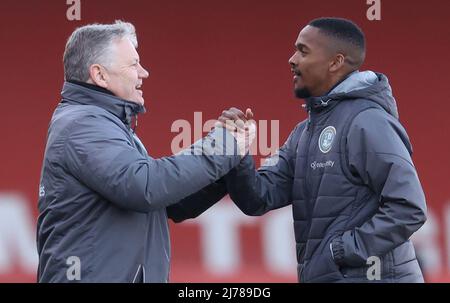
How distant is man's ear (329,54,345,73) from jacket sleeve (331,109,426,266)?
301 millimetres

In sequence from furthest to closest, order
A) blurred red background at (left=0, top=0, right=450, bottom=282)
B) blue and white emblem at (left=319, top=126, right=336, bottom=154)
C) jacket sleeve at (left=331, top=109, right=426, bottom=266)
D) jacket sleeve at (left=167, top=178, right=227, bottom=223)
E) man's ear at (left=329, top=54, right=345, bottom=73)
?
1. blurred red background at (left=0, top=0, right=450, bottom=282)
2. jacket sleeve at (left=167, top=178, right=227, bottom=223)
3. man's ear at (left=329, top=54, right=345, bottom=73)
4. blue and white emblem at (left=319, top=126, right=336, bottom=154)
5. jacket sleeve at (left=331, top=109, right=426, bottom=266)

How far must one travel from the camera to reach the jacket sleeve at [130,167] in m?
3.16

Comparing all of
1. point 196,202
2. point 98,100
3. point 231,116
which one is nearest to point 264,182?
point 196,202

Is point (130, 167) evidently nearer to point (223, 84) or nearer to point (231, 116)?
point (231, 116)

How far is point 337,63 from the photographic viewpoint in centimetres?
365

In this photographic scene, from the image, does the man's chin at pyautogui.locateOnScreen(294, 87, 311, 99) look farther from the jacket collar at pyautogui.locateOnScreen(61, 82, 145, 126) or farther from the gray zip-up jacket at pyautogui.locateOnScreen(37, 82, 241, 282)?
the jacket collar at pyautogui.locateOnScreen(61, 82, 145, 126)

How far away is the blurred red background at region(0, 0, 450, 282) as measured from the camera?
232 inches

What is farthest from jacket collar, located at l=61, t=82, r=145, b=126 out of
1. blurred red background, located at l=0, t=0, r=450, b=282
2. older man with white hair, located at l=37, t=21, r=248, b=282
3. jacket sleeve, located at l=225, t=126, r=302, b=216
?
blurred red background, located at l=0, t=0, r=450, b=282

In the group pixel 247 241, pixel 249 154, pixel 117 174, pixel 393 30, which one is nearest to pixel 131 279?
pixel 117 174

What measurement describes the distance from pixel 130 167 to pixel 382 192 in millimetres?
857

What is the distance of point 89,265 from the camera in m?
3.23

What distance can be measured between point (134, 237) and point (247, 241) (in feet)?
9.05

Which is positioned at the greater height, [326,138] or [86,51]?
[86,51]

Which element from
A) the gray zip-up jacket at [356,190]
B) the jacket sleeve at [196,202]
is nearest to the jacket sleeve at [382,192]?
the gray zip-up jacket at [356,190]
